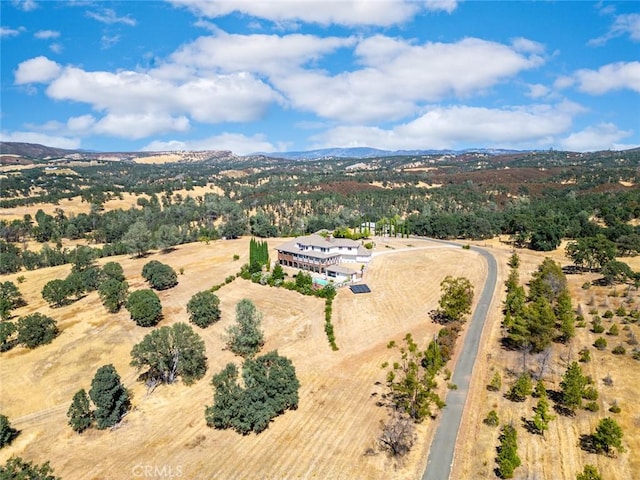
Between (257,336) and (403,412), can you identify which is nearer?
(403,412)

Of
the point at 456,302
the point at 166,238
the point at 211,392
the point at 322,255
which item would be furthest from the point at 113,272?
the point at 456,302

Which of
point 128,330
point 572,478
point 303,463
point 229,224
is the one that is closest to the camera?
point 572,478

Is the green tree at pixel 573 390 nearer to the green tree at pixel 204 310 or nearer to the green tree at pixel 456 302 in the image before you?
the green tree at pixel 456 302

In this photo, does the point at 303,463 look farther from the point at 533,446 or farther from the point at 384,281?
the point at 384,281

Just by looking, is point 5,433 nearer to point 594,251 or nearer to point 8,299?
point 8,299

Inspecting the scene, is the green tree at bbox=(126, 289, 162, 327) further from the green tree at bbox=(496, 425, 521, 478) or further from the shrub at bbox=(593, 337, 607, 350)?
the shrub at bbox=(593, 337, 607, 350)

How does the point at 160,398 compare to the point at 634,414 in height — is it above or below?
below

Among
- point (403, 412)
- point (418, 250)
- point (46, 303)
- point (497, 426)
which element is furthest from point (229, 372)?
point (418, 250)

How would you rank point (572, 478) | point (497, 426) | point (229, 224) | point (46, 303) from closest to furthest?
point (572, 478) → point (497, 426) → point (46, 303) → point (229, 224)
